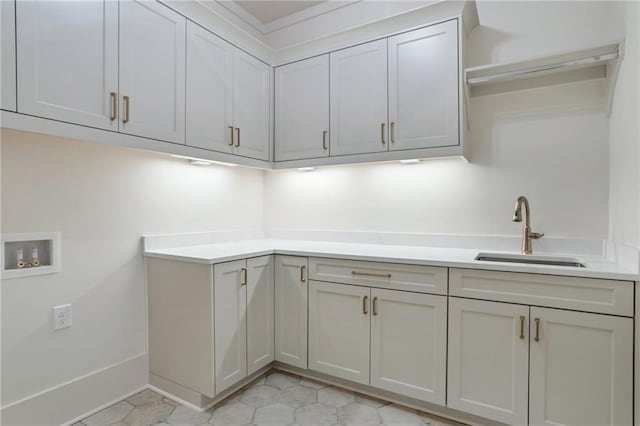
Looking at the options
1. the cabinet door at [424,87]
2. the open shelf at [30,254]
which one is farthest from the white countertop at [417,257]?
the cabinet door at [424,87]

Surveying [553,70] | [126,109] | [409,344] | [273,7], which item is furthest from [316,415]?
[273,7]

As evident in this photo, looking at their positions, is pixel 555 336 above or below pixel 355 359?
above

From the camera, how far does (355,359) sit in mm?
2070

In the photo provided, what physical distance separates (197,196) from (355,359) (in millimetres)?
1572

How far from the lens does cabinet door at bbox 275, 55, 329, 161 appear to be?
2506mm

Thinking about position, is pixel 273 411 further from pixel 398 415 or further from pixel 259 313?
pixel 398 415

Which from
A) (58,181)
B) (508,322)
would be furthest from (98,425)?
(508,322)

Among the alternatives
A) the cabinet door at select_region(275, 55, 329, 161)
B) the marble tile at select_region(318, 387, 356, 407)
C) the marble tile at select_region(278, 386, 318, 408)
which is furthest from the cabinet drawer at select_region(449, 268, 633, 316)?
the cabinet door at select_region(275, 55, 329, 161)

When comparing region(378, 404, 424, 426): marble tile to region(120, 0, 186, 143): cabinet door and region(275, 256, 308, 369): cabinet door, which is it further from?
region(120, 0, 186, 143): cabinet door

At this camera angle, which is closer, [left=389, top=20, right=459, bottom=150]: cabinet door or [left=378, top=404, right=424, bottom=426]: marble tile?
[left=378, top=404, right=424, bottom=426]: marble tile

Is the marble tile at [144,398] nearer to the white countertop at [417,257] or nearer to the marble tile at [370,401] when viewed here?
the white countertop at [417,257]

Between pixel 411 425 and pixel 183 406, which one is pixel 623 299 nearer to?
pixel 411 425

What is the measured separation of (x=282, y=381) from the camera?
88.6 inches

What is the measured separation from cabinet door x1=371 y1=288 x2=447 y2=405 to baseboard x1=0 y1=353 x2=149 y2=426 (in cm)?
147
